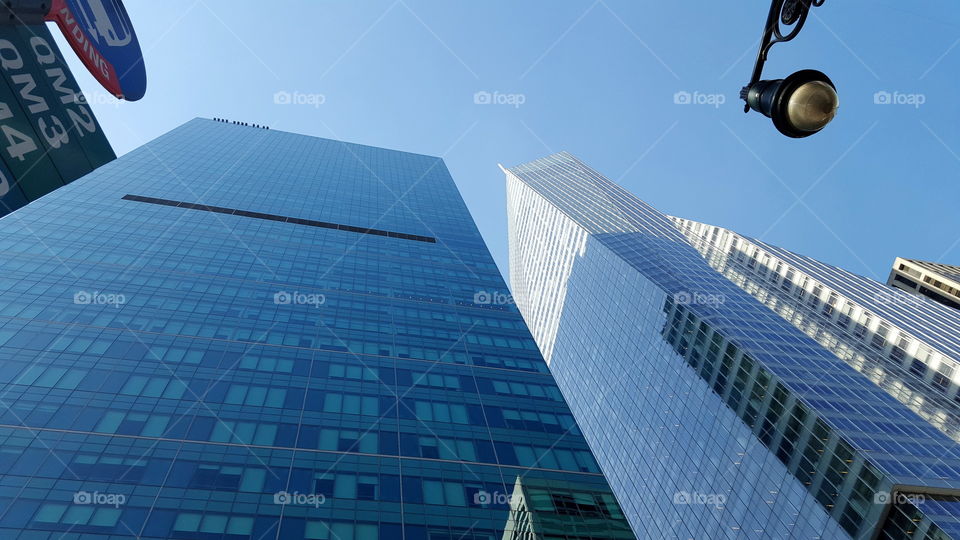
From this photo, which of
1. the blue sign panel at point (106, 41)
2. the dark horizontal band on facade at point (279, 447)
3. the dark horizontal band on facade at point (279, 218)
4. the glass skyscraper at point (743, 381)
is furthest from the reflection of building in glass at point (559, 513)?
the dark horizontal band on facade at point (279, 218)

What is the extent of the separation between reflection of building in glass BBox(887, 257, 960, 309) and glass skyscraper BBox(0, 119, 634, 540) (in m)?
111

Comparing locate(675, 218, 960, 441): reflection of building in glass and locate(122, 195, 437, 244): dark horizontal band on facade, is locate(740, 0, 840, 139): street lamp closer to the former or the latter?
locate(122, 195, 437, 244): dark horizontal band on facade

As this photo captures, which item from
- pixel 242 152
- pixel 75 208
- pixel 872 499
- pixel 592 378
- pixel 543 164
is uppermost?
pixel 543 164

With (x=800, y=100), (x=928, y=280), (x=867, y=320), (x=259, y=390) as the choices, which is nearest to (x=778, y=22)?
(x=800, y=100)

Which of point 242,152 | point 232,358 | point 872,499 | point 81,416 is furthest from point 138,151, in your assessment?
point 872,499

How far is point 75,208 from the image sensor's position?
57.8 meters

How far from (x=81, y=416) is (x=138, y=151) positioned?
6298 centimetres

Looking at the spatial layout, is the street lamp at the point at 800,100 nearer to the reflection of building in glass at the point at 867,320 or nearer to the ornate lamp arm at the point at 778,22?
the ornate lamp arm at the point at 778,22

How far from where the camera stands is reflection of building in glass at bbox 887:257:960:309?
402ft

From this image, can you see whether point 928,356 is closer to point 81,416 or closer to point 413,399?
point 413,399

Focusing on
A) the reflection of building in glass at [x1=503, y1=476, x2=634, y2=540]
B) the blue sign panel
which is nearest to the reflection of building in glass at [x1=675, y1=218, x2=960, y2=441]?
the reflection of building in glass at [x1=503, y1=476, x2=634, y2=540]

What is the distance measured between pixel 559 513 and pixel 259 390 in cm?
1905

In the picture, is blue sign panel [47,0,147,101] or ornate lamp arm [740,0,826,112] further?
blue sign panel [47,0,147,101]

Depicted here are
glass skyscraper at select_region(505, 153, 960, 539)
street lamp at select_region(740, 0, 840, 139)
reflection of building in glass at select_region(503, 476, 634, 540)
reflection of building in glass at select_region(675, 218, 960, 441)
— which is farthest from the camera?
reflection of building in glass at select_region(675, 218, 960, 441)
